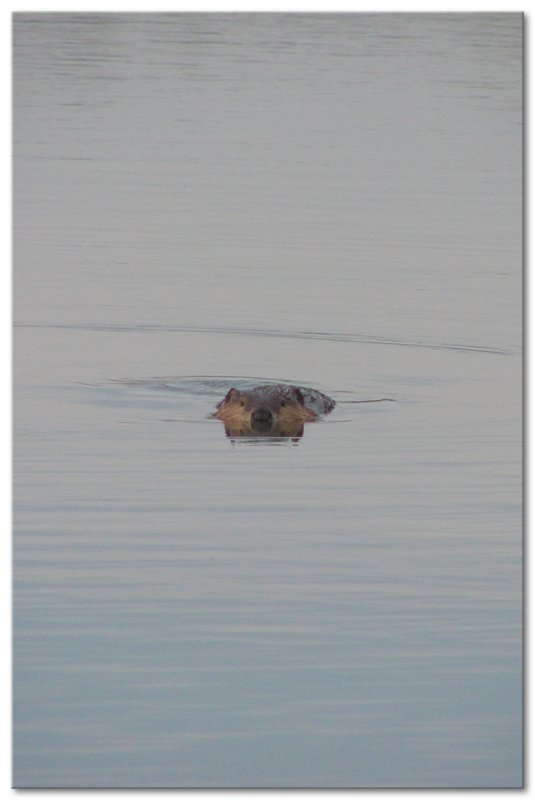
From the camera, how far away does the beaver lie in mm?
14961

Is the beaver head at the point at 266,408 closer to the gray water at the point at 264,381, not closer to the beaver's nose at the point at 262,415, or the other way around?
the beaver's nose at the point at 262,415

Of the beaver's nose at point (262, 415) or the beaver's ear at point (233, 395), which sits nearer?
the beaver's nose at point (262, 415)

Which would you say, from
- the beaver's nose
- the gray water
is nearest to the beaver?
the beaver's nose

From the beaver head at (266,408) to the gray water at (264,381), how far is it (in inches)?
8.9

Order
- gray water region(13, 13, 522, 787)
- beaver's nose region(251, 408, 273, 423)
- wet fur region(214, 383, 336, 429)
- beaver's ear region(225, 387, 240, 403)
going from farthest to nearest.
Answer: beaver's ear region(225, 387, 240, 403) < wet fur region(214, 383, 336, 429) < beaver's nose region(251, 408, 273, 423) < gray water region(13, 13, 522, 787)

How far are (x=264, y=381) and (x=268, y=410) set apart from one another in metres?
1.40

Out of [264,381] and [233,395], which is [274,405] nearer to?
[233,395]

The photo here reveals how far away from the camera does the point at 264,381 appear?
53.7 feet


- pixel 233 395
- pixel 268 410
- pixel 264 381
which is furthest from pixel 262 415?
pixel 264 381

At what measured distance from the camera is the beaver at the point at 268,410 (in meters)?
15.0

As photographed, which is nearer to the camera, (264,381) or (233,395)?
(233,395)

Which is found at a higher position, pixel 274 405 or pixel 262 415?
pixel 274 405

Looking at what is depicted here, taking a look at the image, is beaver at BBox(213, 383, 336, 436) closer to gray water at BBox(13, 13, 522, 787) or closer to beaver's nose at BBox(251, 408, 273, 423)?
beaver's nose at BBox(251, 408, 273, 423)

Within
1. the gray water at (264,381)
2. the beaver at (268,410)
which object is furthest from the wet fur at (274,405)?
the gray water at (264,381)
